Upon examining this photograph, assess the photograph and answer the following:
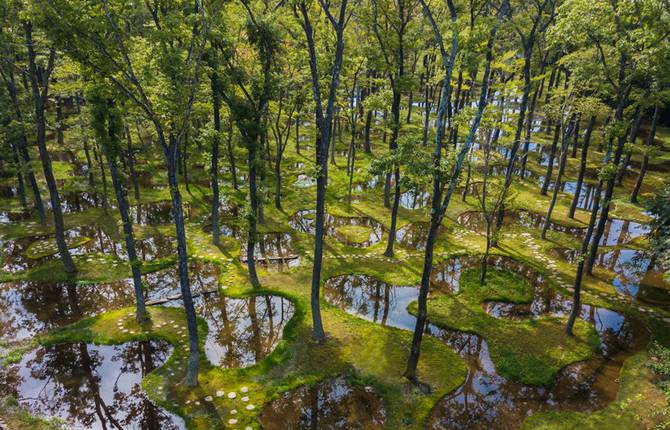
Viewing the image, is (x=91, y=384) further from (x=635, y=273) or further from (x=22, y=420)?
(x=635, y=273)

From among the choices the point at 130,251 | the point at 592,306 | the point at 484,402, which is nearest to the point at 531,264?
the point at 592,306

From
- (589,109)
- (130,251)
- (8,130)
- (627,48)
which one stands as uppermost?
(627,48)

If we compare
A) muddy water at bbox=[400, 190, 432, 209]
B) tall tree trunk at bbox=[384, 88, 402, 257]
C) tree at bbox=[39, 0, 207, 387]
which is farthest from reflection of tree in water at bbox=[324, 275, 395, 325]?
muddy water at bbox=[400, 190, 432, 209]

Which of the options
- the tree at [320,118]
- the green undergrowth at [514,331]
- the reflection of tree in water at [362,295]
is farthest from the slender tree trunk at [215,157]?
the green undergrowth at [514,331]

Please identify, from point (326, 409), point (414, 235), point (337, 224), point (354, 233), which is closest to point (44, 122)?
point (337, 224)

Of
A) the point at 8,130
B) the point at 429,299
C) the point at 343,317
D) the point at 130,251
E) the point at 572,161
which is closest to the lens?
the point at 130,251

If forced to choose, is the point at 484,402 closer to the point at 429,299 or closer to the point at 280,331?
the point at 429,299

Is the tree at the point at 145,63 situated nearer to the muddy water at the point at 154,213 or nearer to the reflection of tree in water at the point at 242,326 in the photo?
the reflection of tree in water at the point at 242,326

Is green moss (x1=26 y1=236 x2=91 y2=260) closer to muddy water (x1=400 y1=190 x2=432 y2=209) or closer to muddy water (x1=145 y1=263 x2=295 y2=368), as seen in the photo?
muddy water (x1=145 y1=263 x2=295 y2=368)
